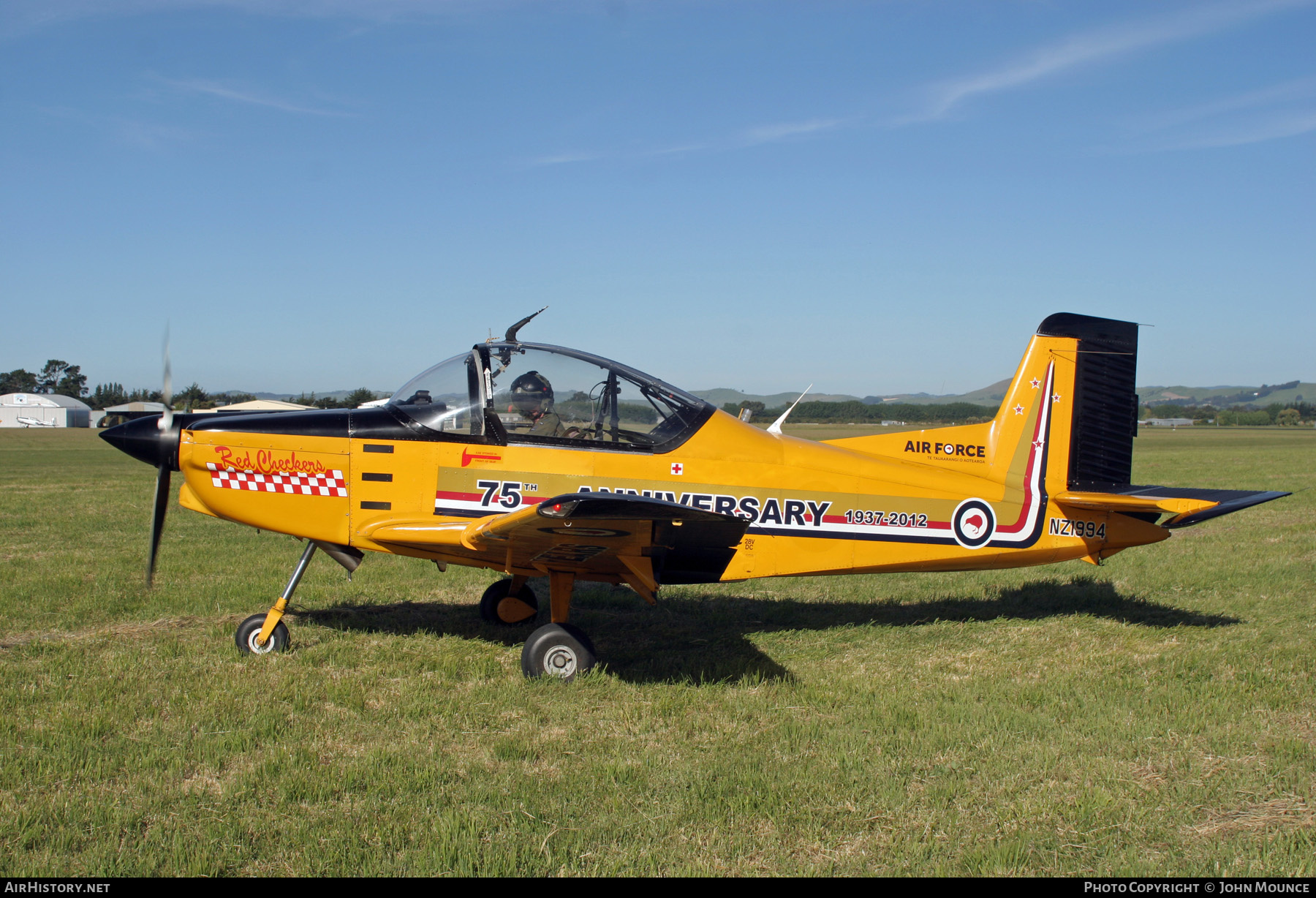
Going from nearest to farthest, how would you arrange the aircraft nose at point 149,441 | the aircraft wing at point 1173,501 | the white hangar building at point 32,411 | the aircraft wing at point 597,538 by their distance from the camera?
the aircraft wing at point 597,538, the aircraft nose at point 149,441, the aircraft wing at point 1173,501, the white hangar building at point 32,411

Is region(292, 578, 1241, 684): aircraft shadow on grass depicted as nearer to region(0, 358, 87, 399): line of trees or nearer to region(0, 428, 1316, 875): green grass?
region(0, 428, 1316, 875): green grass

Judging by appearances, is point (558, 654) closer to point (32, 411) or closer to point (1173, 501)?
point (1173, 501)

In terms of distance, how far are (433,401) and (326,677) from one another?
78.6 inches

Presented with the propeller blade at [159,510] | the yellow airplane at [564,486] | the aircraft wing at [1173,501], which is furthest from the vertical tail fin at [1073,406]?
the propeller blade at [159,510]

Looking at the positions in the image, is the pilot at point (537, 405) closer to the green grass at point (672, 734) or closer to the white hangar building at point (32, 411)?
the green grass at point (672, 734)

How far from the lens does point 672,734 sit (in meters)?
4.71

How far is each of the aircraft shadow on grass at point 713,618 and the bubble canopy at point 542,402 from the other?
5.17ft

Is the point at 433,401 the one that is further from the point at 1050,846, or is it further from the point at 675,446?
the point at 1050,846

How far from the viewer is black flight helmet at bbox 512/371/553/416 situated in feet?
20.1

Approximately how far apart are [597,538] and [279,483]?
240 cm

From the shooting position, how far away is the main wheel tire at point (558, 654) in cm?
564

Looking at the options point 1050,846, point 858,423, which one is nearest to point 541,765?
point 1050,846

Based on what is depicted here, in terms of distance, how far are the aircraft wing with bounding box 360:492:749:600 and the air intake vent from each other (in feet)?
10.7

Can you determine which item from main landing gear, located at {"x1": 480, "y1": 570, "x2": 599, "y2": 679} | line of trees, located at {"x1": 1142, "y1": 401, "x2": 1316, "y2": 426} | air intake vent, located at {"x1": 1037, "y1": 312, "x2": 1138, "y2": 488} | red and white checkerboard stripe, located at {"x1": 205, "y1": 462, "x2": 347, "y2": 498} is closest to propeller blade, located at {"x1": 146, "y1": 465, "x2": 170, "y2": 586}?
red and white checkerboard stripe, located at {"x1": 205, "y1": 462, "x2": 347, "y2": 498}
